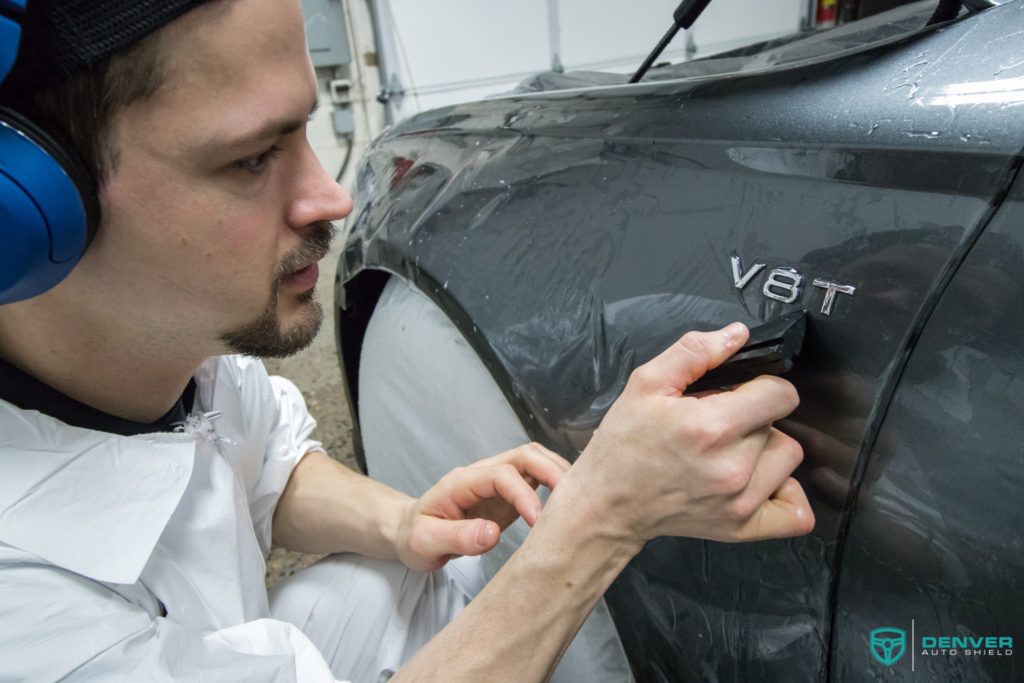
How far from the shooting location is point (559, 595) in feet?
2.26

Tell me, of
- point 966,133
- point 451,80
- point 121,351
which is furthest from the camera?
point 451,80

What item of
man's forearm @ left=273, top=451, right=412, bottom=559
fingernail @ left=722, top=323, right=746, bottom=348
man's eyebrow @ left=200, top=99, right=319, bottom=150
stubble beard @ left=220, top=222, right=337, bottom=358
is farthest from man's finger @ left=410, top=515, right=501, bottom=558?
man's eyebrow @ left=200, top=99, right=319, bottom=150

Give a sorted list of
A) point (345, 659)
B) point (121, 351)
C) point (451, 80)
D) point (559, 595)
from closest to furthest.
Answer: point (559, 595) → point (121, 351) → point (345, 659) → point (451, 80)

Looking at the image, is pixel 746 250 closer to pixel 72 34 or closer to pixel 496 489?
pixel 496 489

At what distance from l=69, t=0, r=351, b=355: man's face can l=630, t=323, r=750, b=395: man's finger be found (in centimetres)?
46

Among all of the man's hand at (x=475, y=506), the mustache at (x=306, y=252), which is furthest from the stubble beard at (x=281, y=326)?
the man's hand at (x=475, y=506)

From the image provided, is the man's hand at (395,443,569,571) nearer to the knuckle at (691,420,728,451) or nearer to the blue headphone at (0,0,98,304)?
the knuckle at (691,420,728,451)

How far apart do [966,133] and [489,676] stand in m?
0.65

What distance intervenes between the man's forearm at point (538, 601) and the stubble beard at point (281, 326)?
0.41 metres

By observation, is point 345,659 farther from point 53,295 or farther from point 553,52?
point 553,52

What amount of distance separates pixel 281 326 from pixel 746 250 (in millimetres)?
568

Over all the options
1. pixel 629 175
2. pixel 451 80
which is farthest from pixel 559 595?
pixel 451 80

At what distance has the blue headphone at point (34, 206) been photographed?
1.89ft

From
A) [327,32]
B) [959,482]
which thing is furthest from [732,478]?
[327,32]
